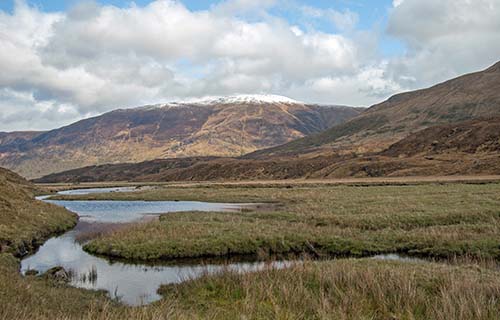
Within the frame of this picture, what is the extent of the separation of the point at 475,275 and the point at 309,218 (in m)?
21.0

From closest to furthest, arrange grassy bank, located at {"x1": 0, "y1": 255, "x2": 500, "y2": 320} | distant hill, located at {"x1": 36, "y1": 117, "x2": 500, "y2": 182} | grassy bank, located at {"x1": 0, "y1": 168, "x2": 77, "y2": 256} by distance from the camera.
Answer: grassy bank, located at {"x1": 0, "y1": 255, "x2": 500, "y2": 320} → grassy bank, located at {"x1": 0, "y1": 168, "x2": 77, "y2": 256} → distant hill, located at {"x1": 36, "y1": 117, "x2": 500, "y2": 182}

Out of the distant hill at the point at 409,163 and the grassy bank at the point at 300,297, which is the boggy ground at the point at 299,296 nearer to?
the grassy bank at the point at 300,297

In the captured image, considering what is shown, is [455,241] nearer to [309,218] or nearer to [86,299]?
[309,218]

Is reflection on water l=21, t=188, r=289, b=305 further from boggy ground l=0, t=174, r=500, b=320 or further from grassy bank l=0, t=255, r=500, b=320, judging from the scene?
grassy bank l=0, t=255, r=500, b=320

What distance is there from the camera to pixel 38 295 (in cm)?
1447

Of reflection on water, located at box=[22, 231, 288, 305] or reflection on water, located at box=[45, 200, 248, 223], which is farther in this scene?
reflection on water, located at box=[45, 200, 248, 223]

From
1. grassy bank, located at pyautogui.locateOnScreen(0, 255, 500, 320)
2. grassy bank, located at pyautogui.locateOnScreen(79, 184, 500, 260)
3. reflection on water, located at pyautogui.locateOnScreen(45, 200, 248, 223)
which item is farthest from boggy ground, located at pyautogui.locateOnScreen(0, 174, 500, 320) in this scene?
reflection on water, located at pyautogui.locateOnScreen(45, 200, 248, 223)

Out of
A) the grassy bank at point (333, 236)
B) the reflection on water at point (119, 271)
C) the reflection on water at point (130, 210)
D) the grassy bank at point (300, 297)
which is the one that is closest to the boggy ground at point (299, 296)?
the grassy bank at point (300, 297)

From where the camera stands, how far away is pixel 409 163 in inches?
4407

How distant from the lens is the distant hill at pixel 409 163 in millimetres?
102125

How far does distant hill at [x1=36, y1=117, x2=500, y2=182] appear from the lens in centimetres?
10212

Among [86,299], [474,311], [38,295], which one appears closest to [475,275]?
[474,311]

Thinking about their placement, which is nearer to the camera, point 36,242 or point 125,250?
point 125,250

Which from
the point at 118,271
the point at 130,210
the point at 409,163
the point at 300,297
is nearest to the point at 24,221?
the point at 118,271
